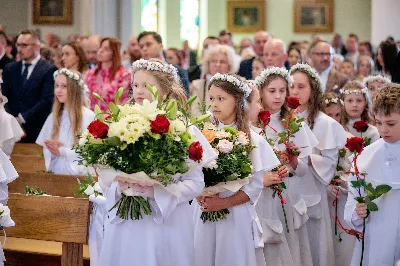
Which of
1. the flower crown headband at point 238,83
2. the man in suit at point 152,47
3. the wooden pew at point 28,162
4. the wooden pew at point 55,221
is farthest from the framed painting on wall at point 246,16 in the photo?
the wooden pew at point 55,221

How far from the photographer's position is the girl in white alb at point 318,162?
296 inches

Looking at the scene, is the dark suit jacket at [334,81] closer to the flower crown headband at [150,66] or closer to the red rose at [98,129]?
the flower crown headband at [150,66]

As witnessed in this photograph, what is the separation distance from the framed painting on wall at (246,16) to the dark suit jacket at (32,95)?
17.1 m

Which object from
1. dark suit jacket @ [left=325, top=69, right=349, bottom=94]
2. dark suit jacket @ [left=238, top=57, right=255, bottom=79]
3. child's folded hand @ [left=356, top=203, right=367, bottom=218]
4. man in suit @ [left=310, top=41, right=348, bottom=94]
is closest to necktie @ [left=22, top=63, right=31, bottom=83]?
dark suit jacket @ [left=238, top=57, right=255, bottom=79]

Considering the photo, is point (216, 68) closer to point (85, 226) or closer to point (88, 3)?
point (85, 226)

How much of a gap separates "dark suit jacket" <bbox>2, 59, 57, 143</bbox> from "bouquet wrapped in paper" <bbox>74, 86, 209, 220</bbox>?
565 cm

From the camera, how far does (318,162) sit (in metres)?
7.55

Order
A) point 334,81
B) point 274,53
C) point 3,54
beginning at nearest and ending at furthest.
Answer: point 274,53 → point 334,81 → point 3,54

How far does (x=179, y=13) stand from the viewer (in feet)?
90.2

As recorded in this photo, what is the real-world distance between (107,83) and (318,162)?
3365 mm

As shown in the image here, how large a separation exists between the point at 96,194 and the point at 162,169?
1.59m

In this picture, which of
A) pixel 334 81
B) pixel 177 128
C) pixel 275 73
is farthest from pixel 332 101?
pixel 177 128

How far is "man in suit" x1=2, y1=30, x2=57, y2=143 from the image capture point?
1054 cm

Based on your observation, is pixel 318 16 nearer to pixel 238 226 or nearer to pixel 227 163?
pixel 238 226
